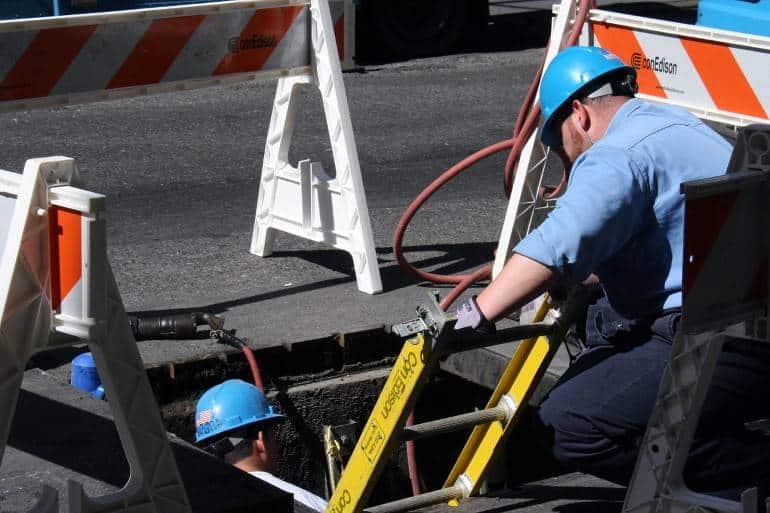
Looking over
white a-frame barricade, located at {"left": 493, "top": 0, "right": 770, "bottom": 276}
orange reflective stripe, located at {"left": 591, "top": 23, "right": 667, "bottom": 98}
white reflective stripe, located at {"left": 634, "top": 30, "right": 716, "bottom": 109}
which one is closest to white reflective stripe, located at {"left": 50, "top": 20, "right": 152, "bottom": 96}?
white a-frame barricade, located at {"left": 493, "top": 0, "right": 770, "bottom": 276}

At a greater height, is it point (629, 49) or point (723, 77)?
point (629, 49)

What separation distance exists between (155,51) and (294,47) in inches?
30.0

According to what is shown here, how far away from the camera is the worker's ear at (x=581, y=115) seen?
4.03m

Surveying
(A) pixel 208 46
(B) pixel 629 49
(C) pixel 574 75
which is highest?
(A) pixel 208 46

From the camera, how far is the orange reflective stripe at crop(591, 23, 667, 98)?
5.79 metres

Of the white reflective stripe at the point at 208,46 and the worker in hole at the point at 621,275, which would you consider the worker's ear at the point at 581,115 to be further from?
the white reflective stripe at the point at 208,46

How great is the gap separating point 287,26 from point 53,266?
378cm

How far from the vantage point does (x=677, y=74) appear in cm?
568

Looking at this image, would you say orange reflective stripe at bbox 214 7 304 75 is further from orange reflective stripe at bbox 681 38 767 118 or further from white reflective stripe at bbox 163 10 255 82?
orange reflective stripe at bbox 681 38 767 118

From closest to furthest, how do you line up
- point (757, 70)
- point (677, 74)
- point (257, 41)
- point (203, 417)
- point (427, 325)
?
1. point (427, 325)
2. point (203, 417)
3. point (757, 70)
4. point (677, 74)
5. point (257, 41)

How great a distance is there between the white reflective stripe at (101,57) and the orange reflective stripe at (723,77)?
8.38ft

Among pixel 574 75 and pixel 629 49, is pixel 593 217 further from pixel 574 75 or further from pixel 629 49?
pixel 629 49

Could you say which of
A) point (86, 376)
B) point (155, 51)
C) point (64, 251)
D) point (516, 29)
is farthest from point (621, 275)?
point (516, 29)

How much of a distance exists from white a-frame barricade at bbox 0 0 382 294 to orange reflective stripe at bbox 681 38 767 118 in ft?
6.04
